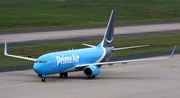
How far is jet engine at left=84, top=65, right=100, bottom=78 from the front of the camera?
57156 mm

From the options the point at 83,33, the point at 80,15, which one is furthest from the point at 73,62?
the point at 80,15

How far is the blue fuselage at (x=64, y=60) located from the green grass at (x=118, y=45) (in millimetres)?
10901

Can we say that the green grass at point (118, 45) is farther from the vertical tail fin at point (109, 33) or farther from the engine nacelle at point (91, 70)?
the engine nacelle at point (91, 70)

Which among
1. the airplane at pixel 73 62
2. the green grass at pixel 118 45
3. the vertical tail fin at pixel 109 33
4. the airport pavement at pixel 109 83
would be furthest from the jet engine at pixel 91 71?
the green grass at pixel 118 45

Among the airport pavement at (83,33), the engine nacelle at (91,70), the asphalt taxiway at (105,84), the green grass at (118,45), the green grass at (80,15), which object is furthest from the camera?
the green grass at (80,15)

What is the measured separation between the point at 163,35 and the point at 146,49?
763 inches

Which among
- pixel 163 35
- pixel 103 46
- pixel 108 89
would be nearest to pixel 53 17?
pixel 163 35

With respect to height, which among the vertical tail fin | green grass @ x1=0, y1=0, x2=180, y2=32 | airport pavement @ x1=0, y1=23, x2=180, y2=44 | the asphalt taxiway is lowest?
Result: the asphalt taxiway

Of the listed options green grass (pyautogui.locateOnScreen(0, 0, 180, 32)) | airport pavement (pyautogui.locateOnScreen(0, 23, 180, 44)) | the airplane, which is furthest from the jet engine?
green grass (pyautogui.locateOnScreen(0, 0, 180, 32))

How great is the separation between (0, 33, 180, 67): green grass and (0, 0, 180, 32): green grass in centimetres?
2481

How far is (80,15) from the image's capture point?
13300 centimetres

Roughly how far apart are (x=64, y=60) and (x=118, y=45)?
106 feet

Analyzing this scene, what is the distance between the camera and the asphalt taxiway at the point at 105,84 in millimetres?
48188

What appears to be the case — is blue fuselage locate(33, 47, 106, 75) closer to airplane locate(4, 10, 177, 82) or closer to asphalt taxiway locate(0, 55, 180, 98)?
airplane locate(4, 10, 177, 82)
